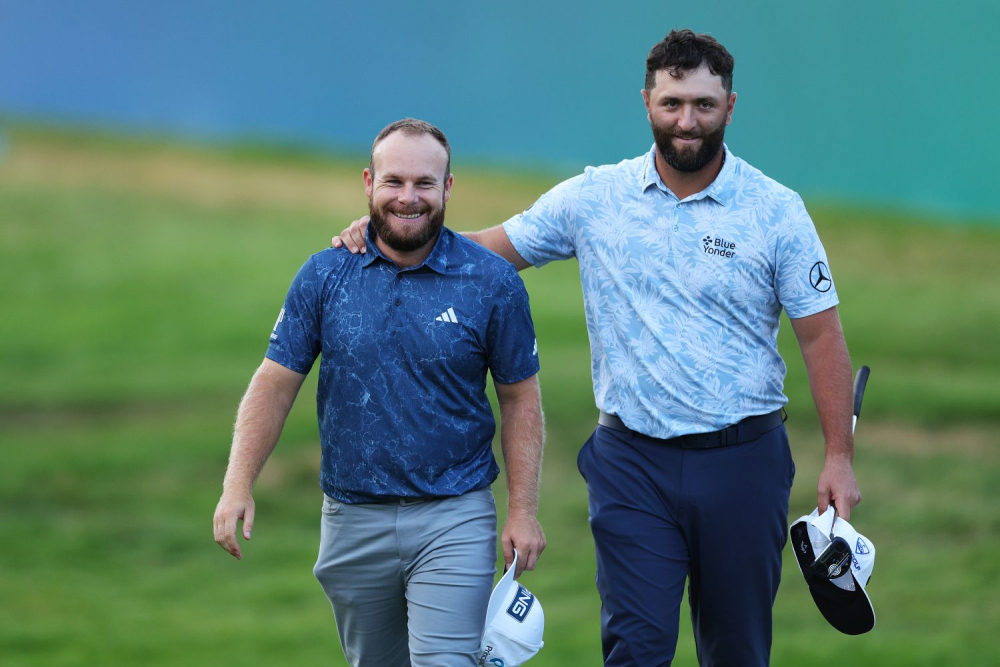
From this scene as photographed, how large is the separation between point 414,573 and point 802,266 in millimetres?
1503

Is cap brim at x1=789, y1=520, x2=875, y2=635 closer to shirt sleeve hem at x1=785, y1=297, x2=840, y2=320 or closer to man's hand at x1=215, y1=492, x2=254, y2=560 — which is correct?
shirt sleeve hem at x1=785, y1=297, x2=840, y2=320

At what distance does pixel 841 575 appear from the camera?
4410mm

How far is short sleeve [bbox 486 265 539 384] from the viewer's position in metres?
4.07

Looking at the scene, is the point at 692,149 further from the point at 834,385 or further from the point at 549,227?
the point at 834,385

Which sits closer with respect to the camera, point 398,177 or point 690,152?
point 398,177

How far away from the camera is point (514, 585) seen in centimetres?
414

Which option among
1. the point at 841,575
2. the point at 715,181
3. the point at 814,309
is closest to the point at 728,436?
the point at 814,309

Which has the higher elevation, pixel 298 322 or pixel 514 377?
pixel 298 322

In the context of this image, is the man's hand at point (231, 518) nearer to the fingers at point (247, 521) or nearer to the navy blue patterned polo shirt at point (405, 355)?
the fingers at point (247, 521)

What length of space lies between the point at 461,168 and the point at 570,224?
28.1ft

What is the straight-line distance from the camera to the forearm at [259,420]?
4000mm

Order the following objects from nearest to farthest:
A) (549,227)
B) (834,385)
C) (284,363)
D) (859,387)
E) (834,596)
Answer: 1. (284,363)
2. (834,385)
3. (834,596)
4. (549,227)
5. (859,387)

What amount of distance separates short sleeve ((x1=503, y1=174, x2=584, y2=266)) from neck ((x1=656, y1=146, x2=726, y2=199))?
311mm

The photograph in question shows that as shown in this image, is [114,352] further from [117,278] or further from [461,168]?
[461,168]
